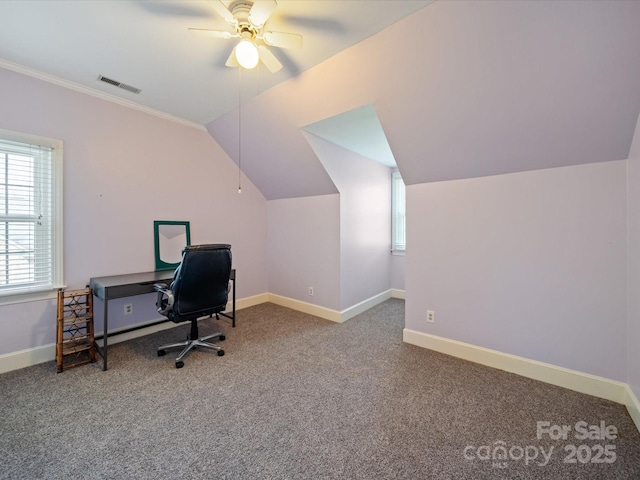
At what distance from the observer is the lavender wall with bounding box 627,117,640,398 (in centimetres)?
165

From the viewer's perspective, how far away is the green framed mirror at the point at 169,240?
3.16m

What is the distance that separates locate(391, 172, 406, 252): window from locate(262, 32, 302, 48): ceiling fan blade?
3.25 m

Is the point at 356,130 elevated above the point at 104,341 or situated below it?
above

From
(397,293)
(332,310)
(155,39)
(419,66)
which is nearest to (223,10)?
(155,39)

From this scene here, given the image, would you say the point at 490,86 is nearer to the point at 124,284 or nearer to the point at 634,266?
the point at 634,266

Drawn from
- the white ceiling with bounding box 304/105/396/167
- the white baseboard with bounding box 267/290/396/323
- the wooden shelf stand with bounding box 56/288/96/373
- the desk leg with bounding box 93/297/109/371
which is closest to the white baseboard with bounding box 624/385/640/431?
the white baseboard with bounding box 267/290/396/323

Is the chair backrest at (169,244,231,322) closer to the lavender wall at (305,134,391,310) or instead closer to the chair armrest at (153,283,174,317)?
the chair armrest at (153,283,174,317)

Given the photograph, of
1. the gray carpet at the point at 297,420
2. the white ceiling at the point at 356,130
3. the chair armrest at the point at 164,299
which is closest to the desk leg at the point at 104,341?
the gray carpet at the point at 297,420

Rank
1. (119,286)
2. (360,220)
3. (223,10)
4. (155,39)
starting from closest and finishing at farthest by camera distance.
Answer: (223,10) → (155,39) → (119,286) → (360,220)

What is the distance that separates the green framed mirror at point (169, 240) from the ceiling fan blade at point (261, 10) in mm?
2477

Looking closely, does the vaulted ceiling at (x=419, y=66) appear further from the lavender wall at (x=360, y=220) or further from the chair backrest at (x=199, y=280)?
the chair backrest at (x=199, y=280)

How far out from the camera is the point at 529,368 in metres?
2.16

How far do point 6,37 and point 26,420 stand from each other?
2672 millimetres

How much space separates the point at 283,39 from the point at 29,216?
2.69m
